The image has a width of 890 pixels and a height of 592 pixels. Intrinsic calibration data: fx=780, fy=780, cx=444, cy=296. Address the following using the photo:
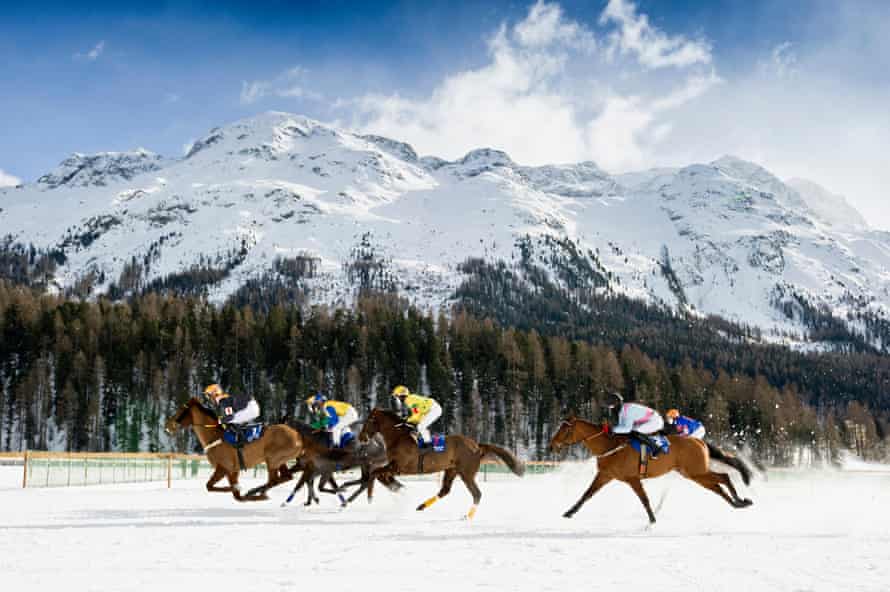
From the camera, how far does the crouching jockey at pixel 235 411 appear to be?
17312mm

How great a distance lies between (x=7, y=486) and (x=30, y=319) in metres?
63.8

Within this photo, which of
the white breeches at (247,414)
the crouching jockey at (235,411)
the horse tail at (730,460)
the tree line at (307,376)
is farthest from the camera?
the tree line at (307,376)

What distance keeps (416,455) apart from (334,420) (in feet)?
7.70

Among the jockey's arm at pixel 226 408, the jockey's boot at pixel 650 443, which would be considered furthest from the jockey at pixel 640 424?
the jockey's arm at pixel 226 408

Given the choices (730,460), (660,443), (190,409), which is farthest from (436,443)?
(730,460)

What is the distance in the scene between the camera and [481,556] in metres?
10.3

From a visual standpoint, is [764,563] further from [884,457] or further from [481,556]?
[884,457]

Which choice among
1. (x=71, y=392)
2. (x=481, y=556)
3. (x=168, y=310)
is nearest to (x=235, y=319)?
(x=168, y=310)

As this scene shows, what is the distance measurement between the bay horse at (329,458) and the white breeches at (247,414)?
1.25 m

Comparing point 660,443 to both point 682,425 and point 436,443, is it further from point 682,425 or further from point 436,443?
point 436,443

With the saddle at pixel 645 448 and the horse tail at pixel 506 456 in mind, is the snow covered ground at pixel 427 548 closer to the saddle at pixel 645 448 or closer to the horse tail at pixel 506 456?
the horse tail at pixel 506 456

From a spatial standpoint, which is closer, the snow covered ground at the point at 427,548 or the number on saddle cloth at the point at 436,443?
the snow covered ground at the point at 427,548

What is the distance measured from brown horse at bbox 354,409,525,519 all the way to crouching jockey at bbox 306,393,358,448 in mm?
884

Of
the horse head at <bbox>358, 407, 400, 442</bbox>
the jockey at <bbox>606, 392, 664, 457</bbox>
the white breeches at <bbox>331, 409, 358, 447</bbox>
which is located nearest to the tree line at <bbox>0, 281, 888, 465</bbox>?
the white breeches at <bbox>331, 409, 358, 447</bbox>
